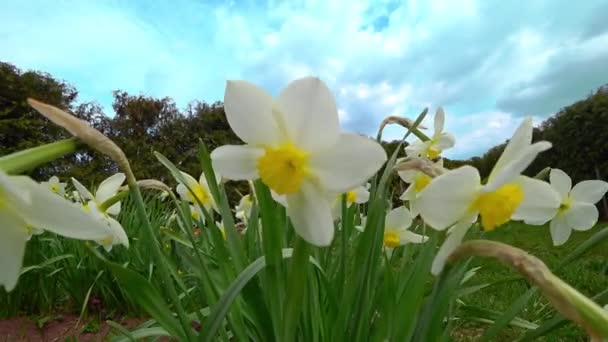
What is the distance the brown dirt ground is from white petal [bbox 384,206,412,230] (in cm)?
166

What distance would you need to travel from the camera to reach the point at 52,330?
257 cm

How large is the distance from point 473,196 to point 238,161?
1.24 ft

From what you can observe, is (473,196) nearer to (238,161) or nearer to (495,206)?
(495,206)

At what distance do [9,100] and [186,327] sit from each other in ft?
58.7

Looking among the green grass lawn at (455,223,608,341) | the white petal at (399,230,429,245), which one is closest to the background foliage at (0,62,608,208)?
the green grass lawn at (455,223,608,341)

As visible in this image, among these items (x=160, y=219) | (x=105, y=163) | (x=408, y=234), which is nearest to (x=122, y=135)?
(x=105, y=163)

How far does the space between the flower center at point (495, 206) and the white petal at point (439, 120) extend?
0.72 metres

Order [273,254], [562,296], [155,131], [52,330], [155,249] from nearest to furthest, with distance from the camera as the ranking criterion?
[562,296] → [155,249] → [273,254] → [52,330] → [155,131]

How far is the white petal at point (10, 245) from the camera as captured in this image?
0.51 meters

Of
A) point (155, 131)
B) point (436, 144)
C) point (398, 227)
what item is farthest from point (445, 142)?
point (155, 131)

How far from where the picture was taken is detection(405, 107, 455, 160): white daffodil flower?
1.37 metres

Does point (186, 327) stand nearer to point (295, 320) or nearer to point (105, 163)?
point (295, 320)

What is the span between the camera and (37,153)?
50 centimetres

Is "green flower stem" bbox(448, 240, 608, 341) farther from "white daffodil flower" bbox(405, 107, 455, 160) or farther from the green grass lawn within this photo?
"white daffodil flower" bbox(405, 107, 455, 160)
